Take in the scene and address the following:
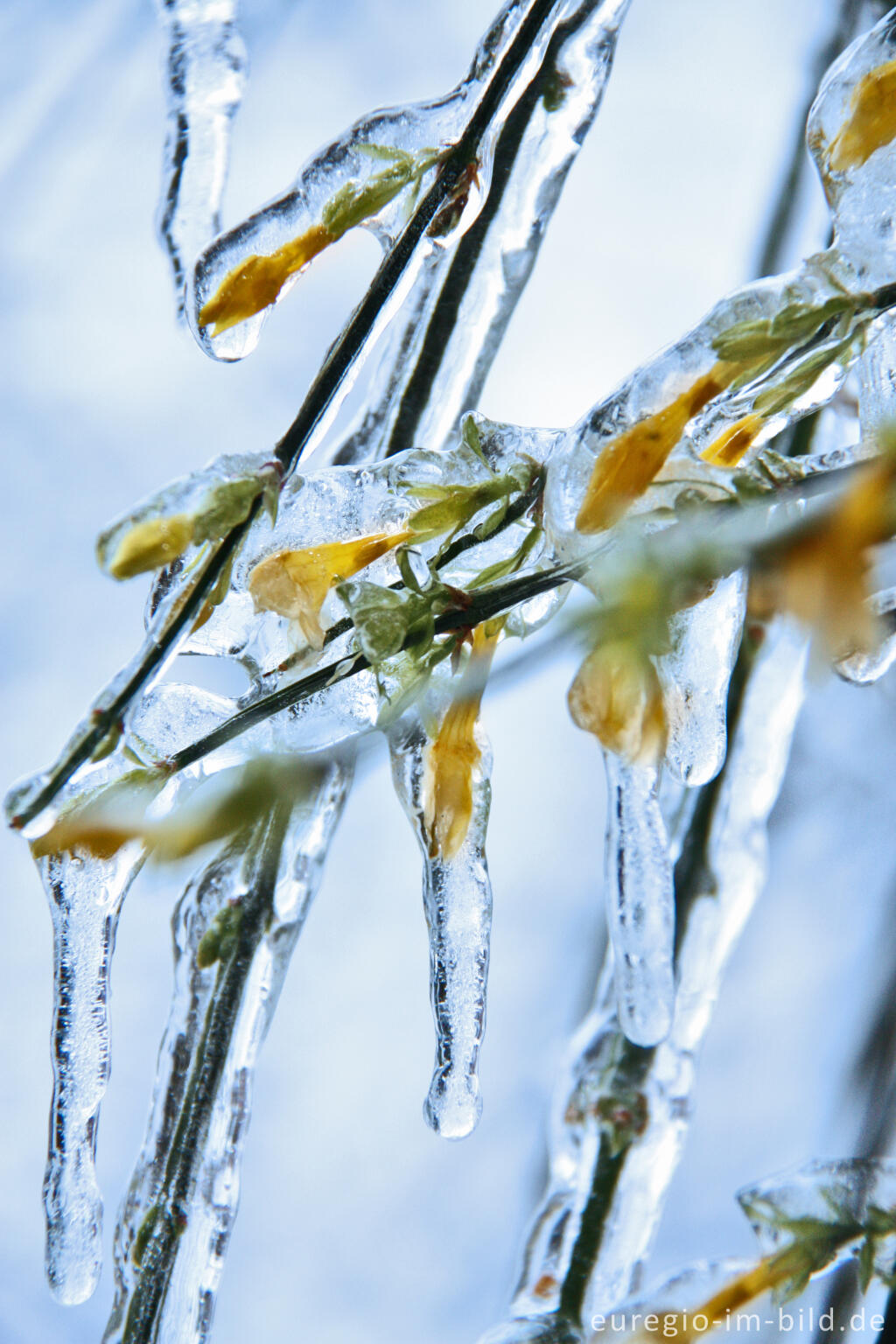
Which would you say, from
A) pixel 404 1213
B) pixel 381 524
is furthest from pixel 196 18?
pixel 404 1213

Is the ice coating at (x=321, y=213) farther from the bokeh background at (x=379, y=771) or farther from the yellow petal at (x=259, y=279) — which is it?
the bokeh background at (x=379, y=771)

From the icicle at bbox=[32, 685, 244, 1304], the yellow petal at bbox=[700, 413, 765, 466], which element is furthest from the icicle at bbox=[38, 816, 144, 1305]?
the yellow petal at bbox=[700, 413, 765, 466]

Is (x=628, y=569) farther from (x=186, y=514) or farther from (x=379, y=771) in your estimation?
(x=379, y=771)

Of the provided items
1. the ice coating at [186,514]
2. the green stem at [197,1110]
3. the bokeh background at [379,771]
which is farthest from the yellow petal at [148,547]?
the bokeh background at [379,771]

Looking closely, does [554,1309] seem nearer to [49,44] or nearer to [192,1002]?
[192,1002]

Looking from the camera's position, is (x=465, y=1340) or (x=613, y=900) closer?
(x=613, y=900)

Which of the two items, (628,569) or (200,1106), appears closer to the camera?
(628,569)

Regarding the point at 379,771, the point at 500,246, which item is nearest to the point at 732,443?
the point at 500,246
